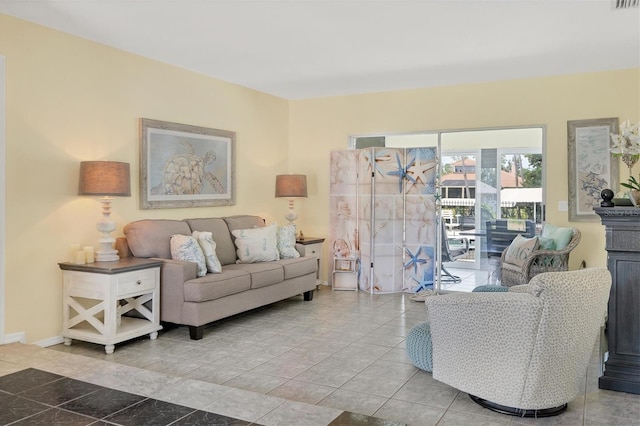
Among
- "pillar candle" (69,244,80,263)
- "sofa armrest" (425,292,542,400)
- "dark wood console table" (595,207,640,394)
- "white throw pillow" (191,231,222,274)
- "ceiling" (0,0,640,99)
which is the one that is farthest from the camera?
"white throw pillow" (191,231,222,274)

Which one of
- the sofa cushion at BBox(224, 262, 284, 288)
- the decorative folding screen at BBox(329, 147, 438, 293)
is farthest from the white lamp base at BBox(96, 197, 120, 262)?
the decorative folding screen at BBox(329, 147, 438, 293)

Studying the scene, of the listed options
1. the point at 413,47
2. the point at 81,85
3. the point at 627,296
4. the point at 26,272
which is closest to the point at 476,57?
the point at 413,47

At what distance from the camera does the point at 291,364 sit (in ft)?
12.5

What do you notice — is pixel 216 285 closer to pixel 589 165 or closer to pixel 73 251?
pixel 73 251

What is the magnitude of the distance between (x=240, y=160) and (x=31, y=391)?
394 centimetres

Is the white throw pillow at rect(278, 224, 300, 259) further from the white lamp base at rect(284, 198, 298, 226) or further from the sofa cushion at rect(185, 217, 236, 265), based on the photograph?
the white lamp base at rect(284, 198, 298, 226)

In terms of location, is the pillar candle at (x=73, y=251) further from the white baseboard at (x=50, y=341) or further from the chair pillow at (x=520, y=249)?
the chair pillow at (x=520, y=249)

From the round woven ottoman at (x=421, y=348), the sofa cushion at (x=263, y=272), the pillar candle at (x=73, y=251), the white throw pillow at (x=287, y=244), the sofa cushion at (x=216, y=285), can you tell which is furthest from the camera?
the white throw pillow at (x=287, y=244)

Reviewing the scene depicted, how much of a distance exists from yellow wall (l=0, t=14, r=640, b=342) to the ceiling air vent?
2079 mm

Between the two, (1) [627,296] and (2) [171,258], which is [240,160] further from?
(1) [627,296]

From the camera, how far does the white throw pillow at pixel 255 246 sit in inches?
219

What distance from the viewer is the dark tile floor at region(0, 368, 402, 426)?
2568 mm

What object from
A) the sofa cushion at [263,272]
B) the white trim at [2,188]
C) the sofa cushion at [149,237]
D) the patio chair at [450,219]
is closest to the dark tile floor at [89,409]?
the white trim at [2,188]

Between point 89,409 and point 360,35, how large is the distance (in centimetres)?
348
